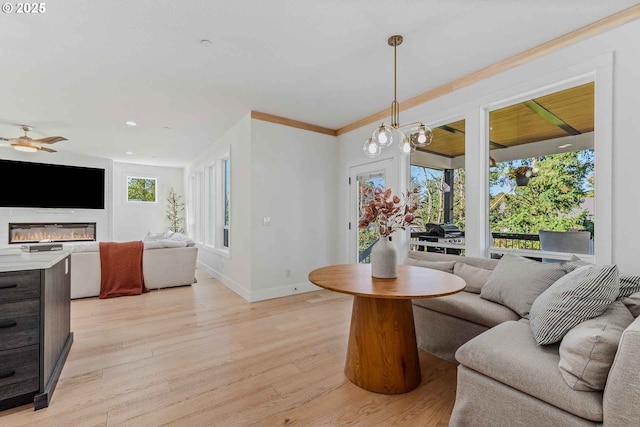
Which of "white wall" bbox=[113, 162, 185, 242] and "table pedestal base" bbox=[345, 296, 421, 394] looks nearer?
"table pedestal base" bbox=[345, 296, 421, 394]

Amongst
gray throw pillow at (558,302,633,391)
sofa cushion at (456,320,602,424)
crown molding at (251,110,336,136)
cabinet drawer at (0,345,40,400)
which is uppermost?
crown molding at (251,110,336,136)

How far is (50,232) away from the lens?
679cm

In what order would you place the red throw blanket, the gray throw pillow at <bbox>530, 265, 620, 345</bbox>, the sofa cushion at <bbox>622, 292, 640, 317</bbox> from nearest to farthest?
the gray throw pillow at <bbox>530, 265, 620, 345</bbox>, the sofa cushion at <bbox>622, 292, 640, 317</bbox>, the red throw blanket

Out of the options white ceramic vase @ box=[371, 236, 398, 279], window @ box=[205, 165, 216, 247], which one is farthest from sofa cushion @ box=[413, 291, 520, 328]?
window @ box=[205, 165, 216, 247]

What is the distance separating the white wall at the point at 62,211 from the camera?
20.5 ft

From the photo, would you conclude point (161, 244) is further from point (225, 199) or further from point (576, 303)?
point (576, 303)

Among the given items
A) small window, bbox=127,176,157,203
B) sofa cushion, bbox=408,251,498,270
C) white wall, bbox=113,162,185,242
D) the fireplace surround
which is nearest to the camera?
sofa cushion, bbox=408,251,498,270

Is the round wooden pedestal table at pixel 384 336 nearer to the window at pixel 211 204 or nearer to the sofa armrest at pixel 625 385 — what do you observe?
the sofa armrest at pixel 625 385

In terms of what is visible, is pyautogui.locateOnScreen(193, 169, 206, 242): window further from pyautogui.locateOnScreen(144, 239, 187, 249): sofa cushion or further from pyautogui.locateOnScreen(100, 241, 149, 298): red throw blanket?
pyautogui.locateOnScreen(100, 241, 149, 298): red throw blanket

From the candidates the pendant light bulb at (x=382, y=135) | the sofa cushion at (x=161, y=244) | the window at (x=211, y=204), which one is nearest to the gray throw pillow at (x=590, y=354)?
the pendant light bulb at (x=382, y=135)

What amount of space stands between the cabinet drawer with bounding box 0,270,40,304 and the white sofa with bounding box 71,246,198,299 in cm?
273

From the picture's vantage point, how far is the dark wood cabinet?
167 cm

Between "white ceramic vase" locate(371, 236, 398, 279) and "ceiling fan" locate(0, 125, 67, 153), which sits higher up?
"ceiling fan" locate(0, 125, 67, 153)

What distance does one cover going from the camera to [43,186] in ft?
21.4
